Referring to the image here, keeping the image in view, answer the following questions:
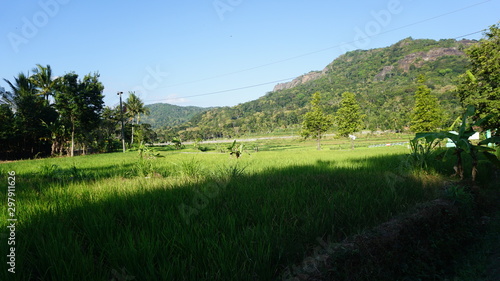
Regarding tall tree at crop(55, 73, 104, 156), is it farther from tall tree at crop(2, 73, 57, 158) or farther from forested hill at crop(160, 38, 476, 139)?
forested hill at crop(160, 38, 476, 139)

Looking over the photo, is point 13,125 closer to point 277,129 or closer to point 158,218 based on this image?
point 158,218

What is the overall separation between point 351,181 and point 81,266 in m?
3.93

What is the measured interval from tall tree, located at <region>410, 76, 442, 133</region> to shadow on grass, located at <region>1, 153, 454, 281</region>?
33.4 m

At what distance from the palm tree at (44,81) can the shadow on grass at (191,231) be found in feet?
136

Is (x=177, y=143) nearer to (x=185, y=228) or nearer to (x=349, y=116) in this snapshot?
(x=349, y=116)

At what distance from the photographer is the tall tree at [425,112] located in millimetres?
30062

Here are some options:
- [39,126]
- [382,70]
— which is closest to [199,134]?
[39,126]

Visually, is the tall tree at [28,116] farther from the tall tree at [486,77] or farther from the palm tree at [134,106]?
the tall tree at [486,77]

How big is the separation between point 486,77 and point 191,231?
69.0 ft

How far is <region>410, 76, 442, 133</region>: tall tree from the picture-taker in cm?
3006

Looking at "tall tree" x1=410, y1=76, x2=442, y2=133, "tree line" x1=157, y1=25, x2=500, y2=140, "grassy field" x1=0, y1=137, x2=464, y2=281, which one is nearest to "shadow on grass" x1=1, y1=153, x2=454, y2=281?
"grassy field" x1=0, y1=137, x2=464, y2=281

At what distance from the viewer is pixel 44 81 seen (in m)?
34.2

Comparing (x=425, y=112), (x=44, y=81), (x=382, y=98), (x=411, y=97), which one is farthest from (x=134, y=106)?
(x=382, y=98)

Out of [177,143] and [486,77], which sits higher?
[486,77]
